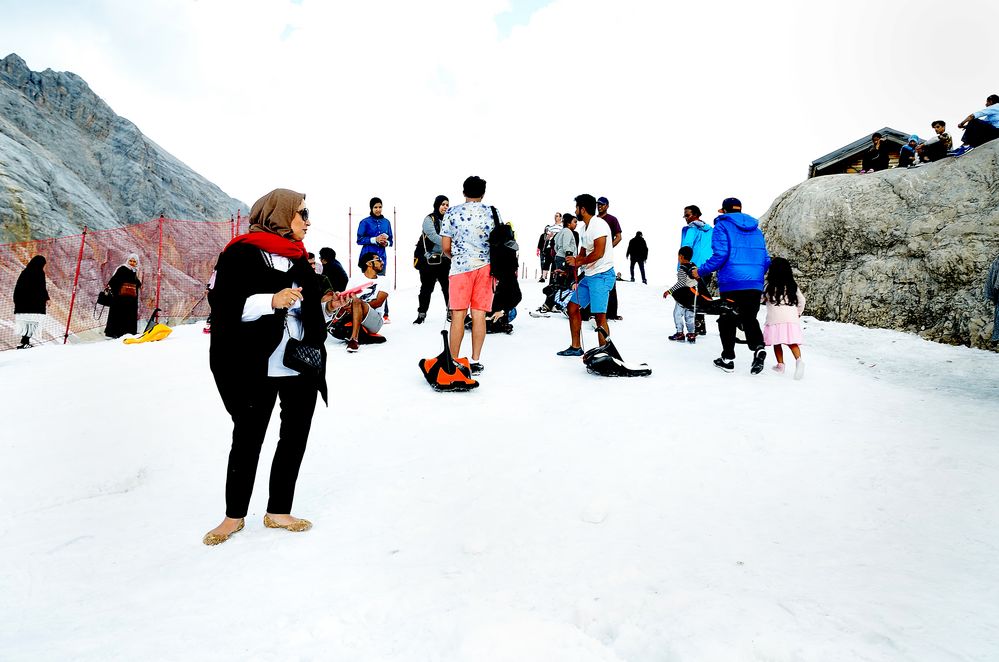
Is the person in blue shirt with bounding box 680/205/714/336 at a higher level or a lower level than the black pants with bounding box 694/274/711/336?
higher

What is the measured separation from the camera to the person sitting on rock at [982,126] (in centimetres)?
963

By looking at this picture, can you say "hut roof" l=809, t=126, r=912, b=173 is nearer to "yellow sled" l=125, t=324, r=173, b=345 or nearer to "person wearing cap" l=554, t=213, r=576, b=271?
"person wearing cap" l=554, t=213, r=576, b=271

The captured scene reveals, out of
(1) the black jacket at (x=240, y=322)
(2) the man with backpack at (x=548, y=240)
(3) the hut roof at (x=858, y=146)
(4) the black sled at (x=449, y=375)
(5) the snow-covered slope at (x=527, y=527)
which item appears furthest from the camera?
(3) the hut roof at (x=858, y=146)

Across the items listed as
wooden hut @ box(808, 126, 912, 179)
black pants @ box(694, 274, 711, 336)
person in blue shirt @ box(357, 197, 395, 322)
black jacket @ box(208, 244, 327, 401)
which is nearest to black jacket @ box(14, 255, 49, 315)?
person in blue shirt @ box(357, 197, 395, 322)

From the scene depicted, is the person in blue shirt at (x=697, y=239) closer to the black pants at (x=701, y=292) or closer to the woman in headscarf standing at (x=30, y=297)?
the black pants at (x=701, y=292)

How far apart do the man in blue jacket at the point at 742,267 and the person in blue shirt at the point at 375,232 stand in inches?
199

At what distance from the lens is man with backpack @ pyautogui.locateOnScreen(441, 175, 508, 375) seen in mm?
5785

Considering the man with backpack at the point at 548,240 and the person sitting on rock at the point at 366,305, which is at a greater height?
the man with backpack at the point at 548,240

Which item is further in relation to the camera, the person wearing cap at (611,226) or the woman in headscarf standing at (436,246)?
the person wearing cap at (611,226)

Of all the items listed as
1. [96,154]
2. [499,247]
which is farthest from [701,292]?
[96,154]

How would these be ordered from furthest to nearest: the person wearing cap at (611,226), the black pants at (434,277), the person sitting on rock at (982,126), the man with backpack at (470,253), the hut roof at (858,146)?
1. the hut roof at (858,146)
2. the person sitting on rock at (982,126)
3. the person wearing cap at (611,226)
4. the black pants at (434,277)
5. the man with backpack at (470,253)

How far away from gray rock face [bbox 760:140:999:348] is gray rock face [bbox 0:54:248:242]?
2898 cm

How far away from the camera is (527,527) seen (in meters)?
2.91

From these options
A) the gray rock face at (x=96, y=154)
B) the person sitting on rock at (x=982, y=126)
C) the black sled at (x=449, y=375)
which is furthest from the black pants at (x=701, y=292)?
the gray rock face at (x=96, y=154)
